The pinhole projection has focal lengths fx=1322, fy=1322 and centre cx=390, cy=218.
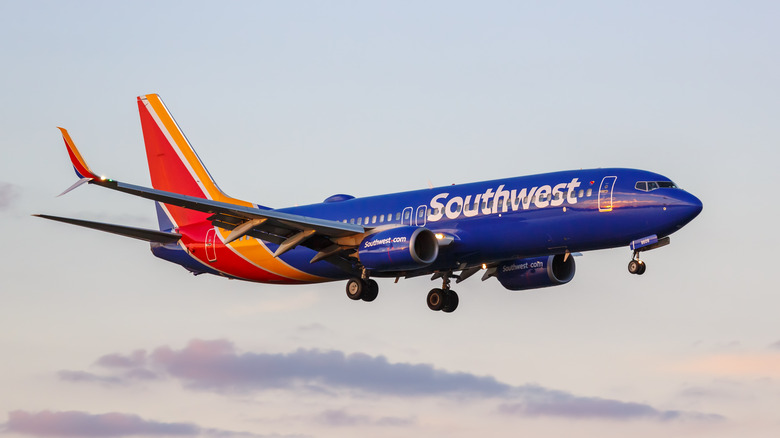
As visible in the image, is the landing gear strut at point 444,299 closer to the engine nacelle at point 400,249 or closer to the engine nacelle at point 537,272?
the engine nacelle at point 537,272

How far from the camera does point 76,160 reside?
48.0 metres

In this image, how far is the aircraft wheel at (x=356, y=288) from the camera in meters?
57.7

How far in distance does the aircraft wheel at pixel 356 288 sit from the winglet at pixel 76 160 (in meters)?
14.3

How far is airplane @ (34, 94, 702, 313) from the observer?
170ft

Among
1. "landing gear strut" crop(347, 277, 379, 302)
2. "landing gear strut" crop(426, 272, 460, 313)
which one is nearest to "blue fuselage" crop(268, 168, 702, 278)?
"landing gear strut" crop(347, 277, 379, 302)

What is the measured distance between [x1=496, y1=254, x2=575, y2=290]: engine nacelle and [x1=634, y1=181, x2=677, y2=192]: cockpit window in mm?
9195

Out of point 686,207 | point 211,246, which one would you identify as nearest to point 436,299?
point 211,246

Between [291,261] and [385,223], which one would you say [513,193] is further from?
[291,261]

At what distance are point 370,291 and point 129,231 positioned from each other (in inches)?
470

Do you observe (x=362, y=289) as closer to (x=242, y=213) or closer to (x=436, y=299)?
(x=436, y=299)

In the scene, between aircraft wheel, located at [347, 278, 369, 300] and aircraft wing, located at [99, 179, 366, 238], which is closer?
aircraft wing, located at [99, 179, 366, 238]

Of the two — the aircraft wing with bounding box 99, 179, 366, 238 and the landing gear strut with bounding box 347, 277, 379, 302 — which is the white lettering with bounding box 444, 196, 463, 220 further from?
the landing gear strut with bounding box 347, 277, 379, 302

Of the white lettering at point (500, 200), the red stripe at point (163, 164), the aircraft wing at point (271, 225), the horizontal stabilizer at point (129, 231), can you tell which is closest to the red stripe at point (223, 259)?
the horizontal stabilizer at point (129, 231)

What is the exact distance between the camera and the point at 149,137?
68750 millimetres
